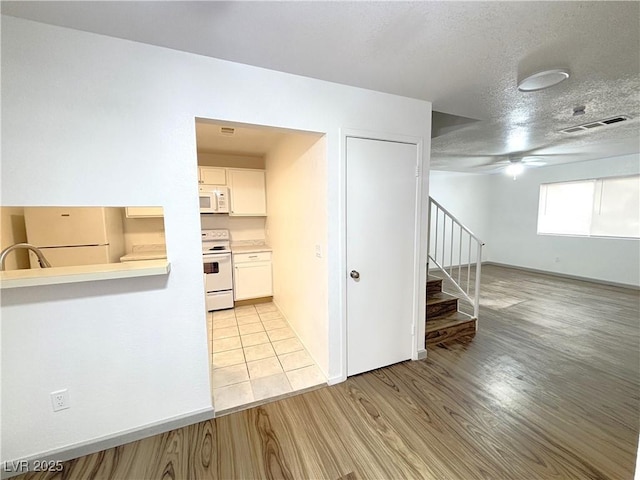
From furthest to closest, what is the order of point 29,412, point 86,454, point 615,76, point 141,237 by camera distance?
point 141,237
point 615,76
point 86,454
point 29,412

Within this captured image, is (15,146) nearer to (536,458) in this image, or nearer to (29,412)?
(29,412)

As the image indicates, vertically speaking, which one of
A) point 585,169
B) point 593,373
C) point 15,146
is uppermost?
point 585,169

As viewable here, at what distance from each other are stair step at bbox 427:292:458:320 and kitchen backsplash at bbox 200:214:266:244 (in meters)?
2.89

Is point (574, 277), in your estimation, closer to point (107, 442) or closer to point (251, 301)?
point (251, 301)

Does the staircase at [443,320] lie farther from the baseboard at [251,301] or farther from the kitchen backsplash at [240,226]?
the kitchen backsplash at [240,226]

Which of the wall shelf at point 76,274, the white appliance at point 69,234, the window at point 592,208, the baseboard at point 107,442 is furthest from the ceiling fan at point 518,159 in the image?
the white appliance at point 69,234

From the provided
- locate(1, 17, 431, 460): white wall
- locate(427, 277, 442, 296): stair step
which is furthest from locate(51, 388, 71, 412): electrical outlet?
locate(427, 277, 442, 296): stair step

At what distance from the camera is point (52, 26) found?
52.2 inches

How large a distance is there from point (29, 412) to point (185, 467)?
3.06 feet

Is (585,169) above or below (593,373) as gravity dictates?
above

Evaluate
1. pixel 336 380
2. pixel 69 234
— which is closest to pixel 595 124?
pixel 336 380

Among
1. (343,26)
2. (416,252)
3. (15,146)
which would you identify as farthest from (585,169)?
(15,146)

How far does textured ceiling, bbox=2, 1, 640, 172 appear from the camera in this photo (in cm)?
123

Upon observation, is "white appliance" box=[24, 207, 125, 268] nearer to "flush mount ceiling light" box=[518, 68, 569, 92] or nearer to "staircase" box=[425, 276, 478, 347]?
"flush mount ceiling light" box=[518, 68, 569, 92]
